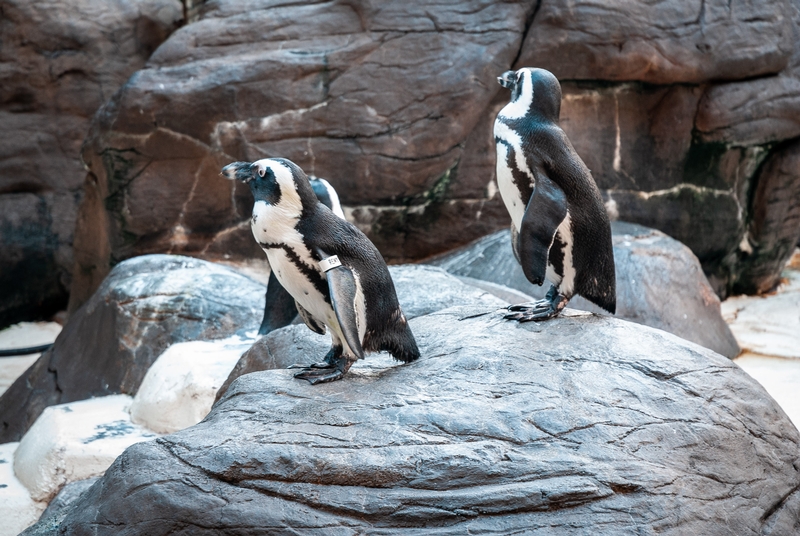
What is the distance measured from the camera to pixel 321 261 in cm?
247

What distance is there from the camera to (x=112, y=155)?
646 cm

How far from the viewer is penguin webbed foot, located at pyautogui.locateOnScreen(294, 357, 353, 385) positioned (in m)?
2.55

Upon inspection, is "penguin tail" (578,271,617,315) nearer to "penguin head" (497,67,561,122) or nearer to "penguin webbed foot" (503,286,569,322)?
"penguin webbed foot" (503,286,569,322)

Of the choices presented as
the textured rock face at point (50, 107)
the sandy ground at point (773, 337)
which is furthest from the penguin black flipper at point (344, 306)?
the textured rock face at point (50, 107)

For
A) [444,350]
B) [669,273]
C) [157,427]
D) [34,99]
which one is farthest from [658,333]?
[34,99]

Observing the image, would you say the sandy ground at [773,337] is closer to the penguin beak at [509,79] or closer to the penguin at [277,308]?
the penguin beak at [509,79]

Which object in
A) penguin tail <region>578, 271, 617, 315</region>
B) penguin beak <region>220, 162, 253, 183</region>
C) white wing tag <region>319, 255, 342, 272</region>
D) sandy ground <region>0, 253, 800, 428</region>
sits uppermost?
penguin beak <region>220, 162, 253, 183</region>

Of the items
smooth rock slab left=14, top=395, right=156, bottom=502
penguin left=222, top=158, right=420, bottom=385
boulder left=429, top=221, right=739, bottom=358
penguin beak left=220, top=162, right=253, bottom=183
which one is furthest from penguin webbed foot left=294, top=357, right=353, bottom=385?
boulder left=429, top=221, right=739, bottom=358

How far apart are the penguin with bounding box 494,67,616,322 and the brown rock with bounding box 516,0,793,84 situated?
333 cm

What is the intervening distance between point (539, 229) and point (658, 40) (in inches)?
159

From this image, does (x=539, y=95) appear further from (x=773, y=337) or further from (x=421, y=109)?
(x=773, y=337)

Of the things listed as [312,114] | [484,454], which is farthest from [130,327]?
[484,454]

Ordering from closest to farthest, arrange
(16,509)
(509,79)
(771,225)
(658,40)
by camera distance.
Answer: (509,79), (16,509), (658,40), (771,225)

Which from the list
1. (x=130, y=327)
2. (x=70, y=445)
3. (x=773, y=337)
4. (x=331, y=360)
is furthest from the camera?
(x=773, y=337)
